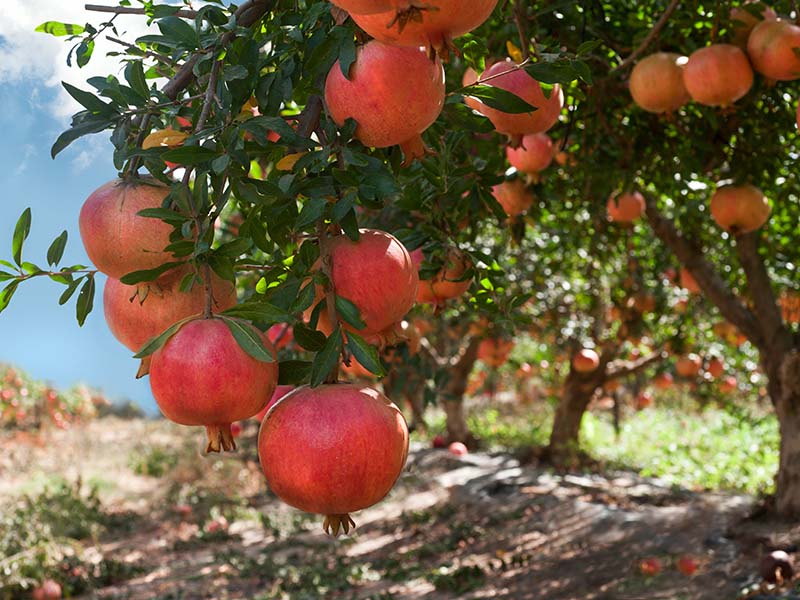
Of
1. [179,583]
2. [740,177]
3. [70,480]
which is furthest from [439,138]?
[70,480]

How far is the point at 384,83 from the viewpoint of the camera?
41.9 inches

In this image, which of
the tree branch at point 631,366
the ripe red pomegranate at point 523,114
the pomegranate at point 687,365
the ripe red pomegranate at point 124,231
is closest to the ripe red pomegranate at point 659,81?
the ripe red pomegranate at point 523,114

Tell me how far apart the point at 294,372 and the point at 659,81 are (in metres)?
1.91

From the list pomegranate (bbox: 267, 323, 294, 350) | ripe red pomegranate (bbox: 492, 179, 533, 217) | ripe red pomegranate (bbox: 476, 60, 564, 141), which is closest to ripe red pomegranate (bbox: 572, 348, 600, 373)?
ripe red pomegranate (bbox: 492, 179, 533, 217)

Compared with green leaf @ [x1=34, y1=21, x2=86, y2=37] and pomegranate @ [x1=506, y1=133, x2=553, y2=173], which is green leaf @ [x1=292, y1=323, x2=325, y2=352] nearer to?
green leaf @ [x1=34, y1=21, x2=86, y2=37]

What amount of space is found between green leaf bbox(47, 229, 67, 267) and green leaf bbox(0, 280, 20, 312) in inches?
2.4

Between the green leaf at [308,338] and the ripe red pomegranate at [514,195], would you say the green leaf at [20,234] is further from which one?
the ripe red pomegranate at [514,195]

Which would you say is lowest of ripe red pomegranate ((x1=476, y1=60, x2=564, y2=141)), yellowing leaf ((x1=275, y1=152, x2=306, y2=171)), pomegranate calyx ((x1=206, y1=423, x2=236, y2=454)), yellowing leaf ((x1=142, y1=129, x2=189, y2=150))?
pomegranate calyx ((x1=206, y1=423, x2=236, y2=454))

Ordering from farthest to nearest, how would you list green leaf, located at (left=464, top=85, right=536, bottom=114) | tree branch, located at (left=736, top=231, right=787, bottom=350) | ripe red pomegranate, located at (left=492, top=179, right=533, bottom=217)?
tree branch, located at (left=736, top=231, right=787, bottom=350) < ripe red pomegranate, located at (left=492, top=179, right=533, bottom=217) < green leaf, located at (left=464, top=85, right=536, bottom=114)

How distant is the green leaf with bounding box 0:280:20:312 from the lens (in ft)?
3.79

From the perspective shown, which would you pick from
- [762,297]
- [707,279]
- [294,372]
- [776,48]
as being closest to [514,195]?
[776,48]

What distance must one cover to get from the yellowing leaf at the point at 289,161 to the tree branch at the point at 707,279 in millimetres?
3960

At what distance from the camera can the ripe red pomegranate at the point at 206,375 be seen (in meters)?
1.00

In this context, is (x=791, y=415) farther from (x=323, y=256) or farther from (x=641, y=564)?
(x=323, y=256)
